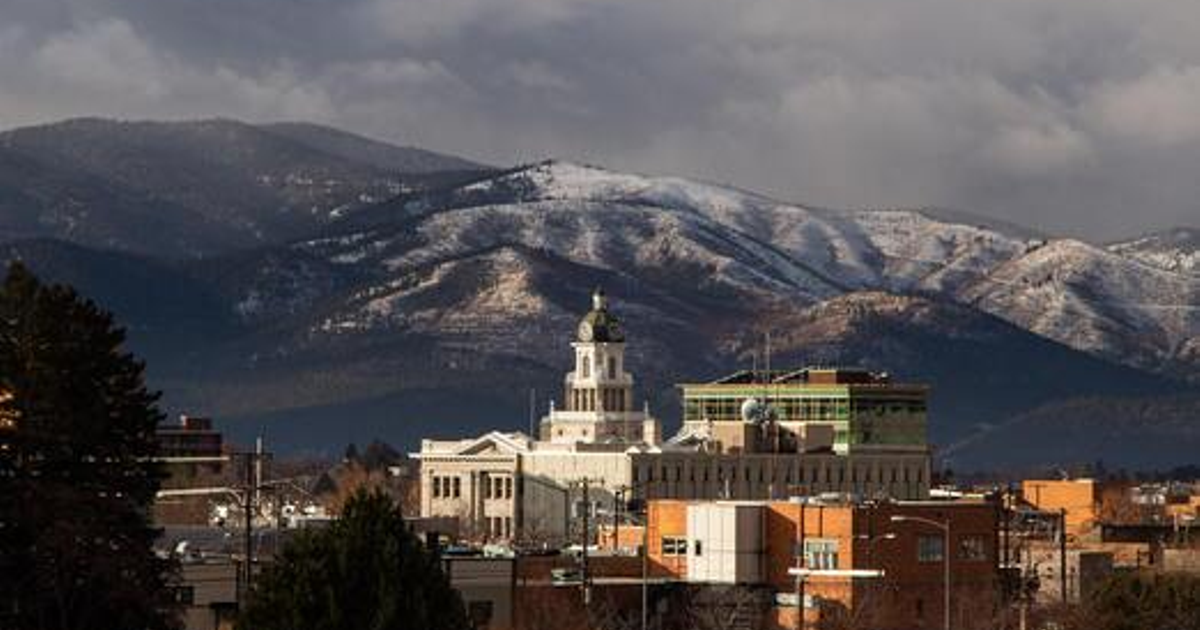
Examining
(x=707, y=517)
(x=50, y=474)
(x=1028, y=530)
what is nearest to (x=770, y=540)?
(x=707, y=517)

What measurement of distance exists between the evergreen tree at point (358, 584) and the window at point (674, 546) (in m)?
47.6

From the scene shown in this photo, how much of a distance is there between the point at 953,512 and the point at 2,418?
49.4 metres

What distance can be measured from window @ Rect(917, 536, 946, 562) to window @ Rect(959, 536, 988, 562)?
1.02m

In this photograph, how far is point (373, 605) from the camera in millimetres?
78500

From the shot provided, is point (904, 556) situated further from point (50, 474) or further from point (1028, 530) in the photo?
point (1028, 530)

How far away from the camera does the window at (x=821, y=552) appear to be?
400ft

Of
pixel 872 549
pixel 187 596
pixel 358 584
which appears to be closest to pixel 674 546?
pixel 872 549

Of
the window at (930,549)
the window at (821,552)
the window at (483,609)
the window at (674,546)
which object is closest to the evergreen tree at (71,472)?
the window at (483,609)

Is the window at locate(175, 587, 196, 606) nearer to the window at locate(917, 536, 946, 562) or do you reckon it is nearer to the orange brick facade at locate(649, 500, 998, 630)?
the orange brick facade at locate(649, 500, 998, 630)

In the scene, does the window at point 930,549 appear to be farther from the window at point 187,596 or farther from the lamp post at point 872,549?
the window at point 187,596

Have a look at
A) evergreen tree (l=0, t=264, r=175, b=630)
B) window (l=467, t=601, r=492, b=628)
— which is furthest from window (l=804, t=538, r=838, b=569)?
evergreen tree (l=0, t=264, r=175, b=630)

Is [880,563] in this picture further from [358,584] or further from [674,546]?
[358,584]

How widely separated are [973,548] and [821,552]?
22.3 feet

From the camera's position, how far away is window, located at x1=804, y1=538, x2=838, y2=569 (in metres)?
122
